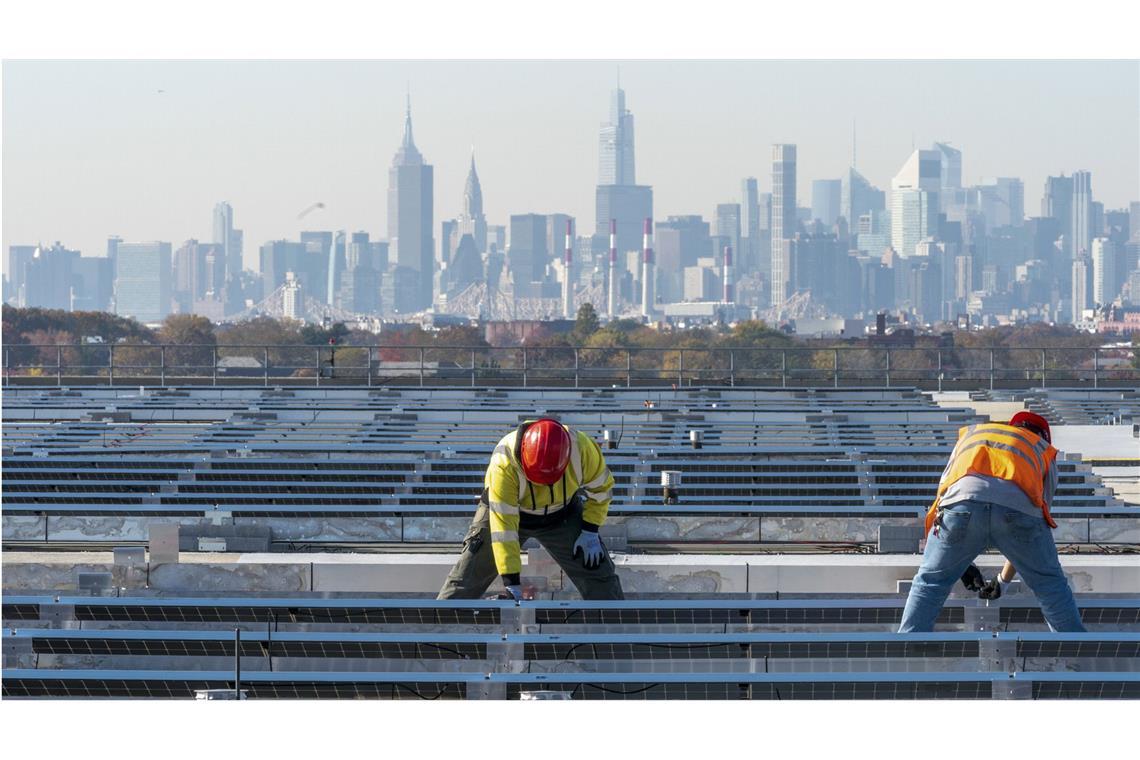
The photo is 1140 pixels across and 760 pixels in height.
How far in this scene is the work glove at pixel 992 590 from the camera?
9445mm

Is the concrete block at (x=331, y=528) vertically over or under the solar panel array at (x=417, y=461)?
under

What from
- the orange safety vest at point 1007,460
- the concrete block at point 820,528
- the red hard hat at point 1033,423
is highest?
the red hard hat at point 1033,423

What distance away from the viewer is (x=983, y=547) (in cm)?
913

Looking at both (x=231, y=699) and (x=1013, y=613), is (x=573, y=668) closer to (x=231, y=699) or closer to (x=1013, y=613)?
(x=231, y=699)

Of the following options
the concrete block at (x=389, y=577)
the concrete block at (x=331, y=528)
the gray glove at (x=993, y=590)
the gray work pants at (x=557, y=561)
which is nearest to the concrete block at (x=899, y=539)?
the concrete block at (x=389, y=577)

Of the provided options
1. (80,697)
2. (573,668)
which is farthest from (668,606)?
(80,697)

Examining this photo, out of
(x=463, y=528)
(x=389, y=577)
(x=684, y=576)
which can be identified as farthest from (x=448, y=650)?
(x=463, y=528)

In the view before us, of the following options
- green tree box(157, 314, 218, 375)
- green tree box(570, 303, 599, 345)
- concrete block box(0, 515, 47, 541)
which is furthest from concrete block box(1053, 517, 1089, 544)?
green tree box(570, 303, 599, 345)

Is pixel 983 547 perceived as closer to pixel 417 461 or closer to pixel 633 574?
pixel 633 574

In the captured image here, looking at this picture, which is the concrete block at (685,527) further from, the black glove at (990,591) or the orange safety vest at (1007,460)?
the orange safety vest at (1007,460)

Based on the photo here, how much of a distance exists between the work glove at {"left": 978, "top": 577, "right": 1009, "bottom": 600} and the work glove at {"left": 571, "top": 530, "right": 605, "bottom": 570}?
2130mm

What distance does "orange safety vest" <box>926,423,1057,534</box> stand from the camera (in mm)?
9109

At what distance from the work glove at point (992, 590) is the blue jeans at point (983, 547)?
35 cm

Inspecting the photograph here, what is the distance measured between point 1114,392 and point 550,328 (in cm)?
11096
